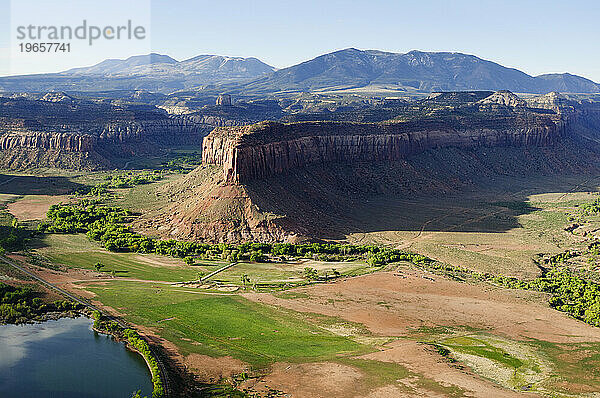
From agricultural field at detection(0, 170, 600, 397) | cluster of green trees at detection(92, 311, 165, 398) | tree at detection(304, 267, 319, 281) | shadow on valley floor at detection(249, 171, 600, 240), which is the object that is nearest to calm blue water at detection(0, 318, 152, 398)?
cluster of green trees at detection(92, 311, 165, 398)

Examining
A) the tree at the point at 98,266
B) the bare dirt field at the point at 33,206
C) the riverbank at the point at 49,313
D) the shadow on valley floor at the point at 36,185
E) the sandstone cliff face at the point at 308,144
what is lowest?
the riverbank at the point at 49,313

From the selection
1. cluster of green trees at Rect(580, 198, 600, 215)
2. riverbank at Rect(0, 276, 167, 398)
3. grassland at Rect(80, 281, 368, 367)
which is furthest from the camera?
cluster of green trees at Rect(580, 198, 600, 215)

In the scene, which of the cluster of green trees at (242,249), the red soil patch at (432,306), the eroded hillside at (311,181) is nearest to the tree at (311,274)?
the red soil patch at (432,306)

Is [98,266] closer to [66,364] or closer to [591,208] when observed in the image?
[66,364]

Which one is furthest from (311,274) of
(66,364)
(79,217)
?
(79,217)

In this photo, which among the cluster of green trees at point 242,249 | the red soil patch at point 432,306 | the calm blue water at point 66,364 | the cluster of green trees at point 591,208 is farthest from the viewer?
the cluster of green trees at point 591,208

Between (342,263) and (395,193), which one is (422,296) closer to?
(342,263)

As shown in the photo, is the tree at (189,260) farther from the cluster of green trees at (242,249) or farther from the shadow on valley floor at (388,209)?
the shadow on valley floor at (388,209)

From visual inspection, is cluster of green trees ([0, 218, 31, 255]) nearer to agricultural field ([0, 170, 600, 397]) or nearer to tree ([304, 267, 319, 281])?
agricultural field ([0, 170, 600, 397])
